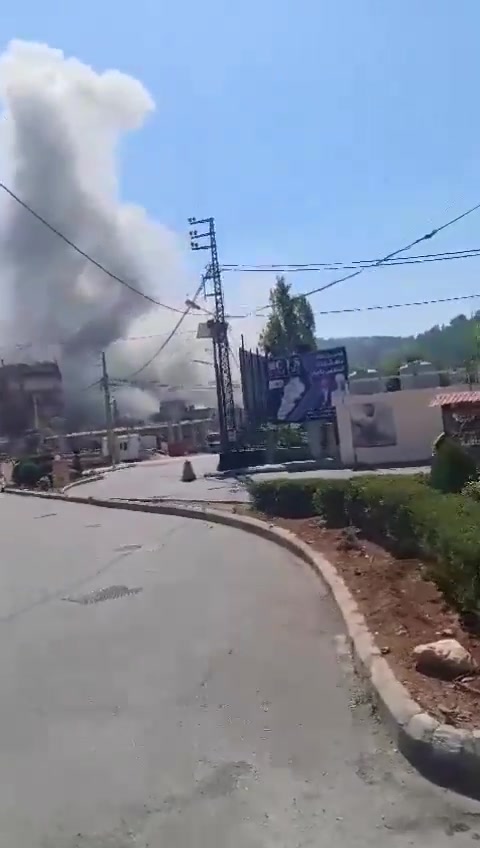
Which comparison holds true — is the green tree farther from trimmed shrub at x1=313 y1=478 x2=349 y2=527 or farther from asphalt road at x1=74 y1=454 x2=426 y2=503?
trimmed shrub at x1=313 y1=478 x2=349 y2=527

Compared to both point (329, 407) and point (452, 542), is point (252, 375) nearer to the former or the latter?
point (329, 407)

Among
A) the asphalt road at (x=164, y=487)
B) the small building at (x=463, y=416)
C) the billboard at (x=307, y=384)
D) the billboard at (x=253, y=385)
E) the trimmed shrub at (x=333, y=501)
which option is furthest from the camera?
the billboard at (x=253, y=385)

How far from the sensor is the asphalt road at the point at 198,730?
387 cm

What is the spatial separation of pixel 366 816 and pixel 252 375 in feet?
132

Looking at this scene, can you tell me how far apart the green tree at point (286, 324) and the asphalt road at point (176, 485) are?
27119 mm

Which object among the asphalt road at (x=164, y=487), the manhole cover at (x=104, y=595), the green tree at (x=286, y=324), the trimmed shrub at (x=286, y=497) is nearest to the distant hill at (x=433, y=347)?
the green tree at (x=286, y=324)

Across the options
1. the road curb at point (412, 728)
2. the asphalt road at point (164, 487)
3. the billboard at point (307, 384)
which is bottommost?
the asphalt road at point (164, 487)

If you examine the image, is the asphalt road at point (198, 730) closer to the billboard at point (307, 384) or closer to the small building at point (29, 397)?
the billboard at point (307, 384)

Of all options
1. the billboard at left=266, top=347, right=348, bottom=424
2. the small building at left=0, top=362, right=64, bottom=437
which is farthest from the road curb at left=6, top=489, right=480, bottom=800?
the small building at left=0, top=362, right=64, bottom=437

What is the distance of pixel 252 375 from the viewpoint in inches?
1726

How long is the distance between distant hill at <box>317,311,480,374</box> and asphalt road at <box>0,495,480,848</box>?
3106cm

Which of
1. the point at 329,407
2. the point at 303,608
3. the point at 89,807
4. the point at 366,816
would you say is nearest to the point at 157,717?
the point at 89,807

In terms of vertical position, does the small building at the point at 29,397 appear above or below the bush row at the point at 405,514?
above

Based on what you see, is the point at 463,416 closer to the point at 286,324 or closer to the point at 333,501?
the point at 333,501
